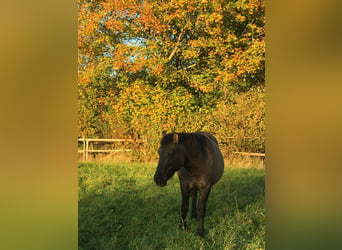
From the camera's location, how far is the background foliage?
34.5 ft

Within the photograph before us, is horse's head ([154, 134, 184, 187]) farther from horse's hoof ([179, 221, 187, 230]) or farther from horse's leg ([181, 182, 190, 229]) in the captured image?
horse's hoof ([179, 221, 187, 230])

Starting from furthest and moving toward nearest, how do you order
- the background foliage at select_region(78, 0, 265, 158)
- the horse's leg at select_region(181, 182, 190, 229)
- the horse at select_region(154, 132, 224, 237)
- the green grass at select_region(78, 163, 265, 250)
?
the background foliage at select_region(78, 0, 265, 158) → the horse's leg at select_region(181, 182, 190, 229) → the horse at select_region(154, 132, 224, 237) → the green grass at select_region(78, 163, 265, 250)

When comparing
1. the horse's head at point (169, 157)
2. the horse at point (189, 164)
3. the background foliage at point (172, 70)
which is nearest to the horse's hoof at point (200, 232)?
the horse at point (189, 164)

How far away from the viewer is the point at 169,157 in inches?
157

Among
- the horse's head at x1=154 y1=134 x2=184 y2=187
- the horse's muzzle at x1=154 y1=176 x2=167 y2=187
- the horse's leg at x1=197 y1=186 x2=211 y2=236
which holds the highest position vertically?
the horse's head at x1=154 y1=134 x2=184 y2=187

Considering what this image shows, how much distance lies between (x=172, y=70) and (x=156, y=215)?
25.0ft

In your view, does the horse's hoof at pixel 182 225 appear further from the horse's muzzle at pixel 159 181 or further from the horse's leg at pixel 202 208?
the horse's muzzle at pixel 159 181

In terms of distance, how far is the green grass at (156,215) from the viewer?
3680 millimetres

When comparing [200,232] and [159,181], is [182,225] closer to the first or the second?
[200,232]

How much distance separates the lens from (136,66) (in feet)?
34.8

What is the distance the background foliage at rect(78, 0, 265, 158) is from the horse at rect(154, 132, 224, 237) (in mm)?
5889

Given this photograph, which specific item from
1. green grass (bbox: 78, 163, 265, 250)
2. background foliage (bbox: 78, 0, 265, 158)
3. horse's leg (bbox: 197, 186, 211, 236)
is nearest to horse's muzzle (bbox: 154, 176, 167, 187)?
green grass (bbox: 78, 163, 265, 250)

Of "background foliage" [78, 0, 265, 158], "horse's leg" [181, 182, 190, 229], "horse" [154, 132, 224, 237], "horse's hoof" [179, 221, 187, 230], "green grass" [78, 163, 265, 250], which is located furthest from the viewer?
"background foliage" [78, 0, 265, 158]
